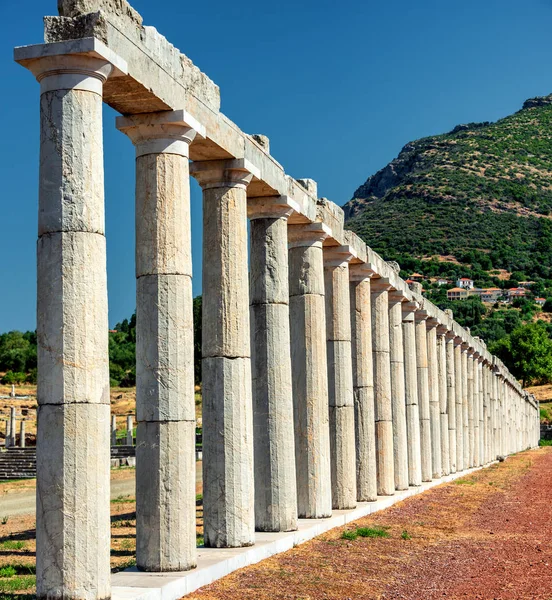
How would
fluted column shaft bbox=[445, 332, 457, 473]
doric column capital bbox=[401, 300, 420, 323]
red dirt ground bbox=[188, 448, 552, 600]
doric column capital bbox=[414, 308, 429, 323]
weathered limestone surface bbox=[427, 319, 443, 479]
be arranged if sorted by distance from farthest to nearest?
fluted column shaft bbox=[445, 332, 457, 473] < weathered limestone surface bbox=[427, 319, 443, 479] < doric column capital bbox=[414, 308, 429, 323] < doric column capital bbox=[401, 300, 420, 323] < red dirt ground bbox=[188, 448, 552, 600]

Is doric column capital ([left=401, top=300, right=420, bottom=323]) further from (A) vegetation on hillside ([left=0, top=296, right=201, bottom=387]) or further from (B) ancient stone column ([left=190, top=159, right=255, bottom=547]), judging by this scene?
(A) vegetation on hillside ([left=0, top=296, right=201, bottom=387])

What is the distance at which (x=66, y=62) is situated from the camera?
12086mm

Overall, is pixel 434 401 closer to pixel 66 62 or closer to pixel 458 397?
pixel 458 397

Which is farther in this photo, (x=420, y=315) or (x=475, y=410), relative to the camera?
(x=475, y=410)

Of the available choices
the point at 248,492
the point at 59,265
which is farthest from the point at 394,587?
the point at 59,265

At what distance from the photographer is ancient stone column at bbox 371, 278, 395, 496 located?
1110 inches

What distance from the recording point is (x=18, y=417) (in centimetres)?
7631

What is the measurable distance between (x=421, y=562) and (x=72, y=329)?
816 centimetres

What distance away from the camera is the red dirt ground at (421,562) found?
1384 centimetres

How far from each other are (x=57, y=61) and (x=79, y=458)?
15.9 ft

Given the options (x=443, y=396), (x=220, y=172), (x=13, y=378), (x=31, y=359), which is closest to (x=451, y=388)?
(x=443, y=396)

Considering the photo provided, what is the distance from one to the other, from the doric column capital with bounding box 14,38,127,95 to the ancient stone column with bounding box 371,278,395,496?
17.9 meters

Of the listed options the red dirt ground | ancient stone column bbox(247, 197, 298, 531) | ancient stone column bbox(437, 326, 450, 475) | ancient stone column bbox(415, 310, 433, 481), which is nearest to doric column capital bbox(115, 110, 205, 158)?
ancient stone column bbox(247, 197, 298, 531)

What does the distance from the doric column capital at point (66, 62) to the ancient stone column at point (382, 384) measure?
58.8 feet
